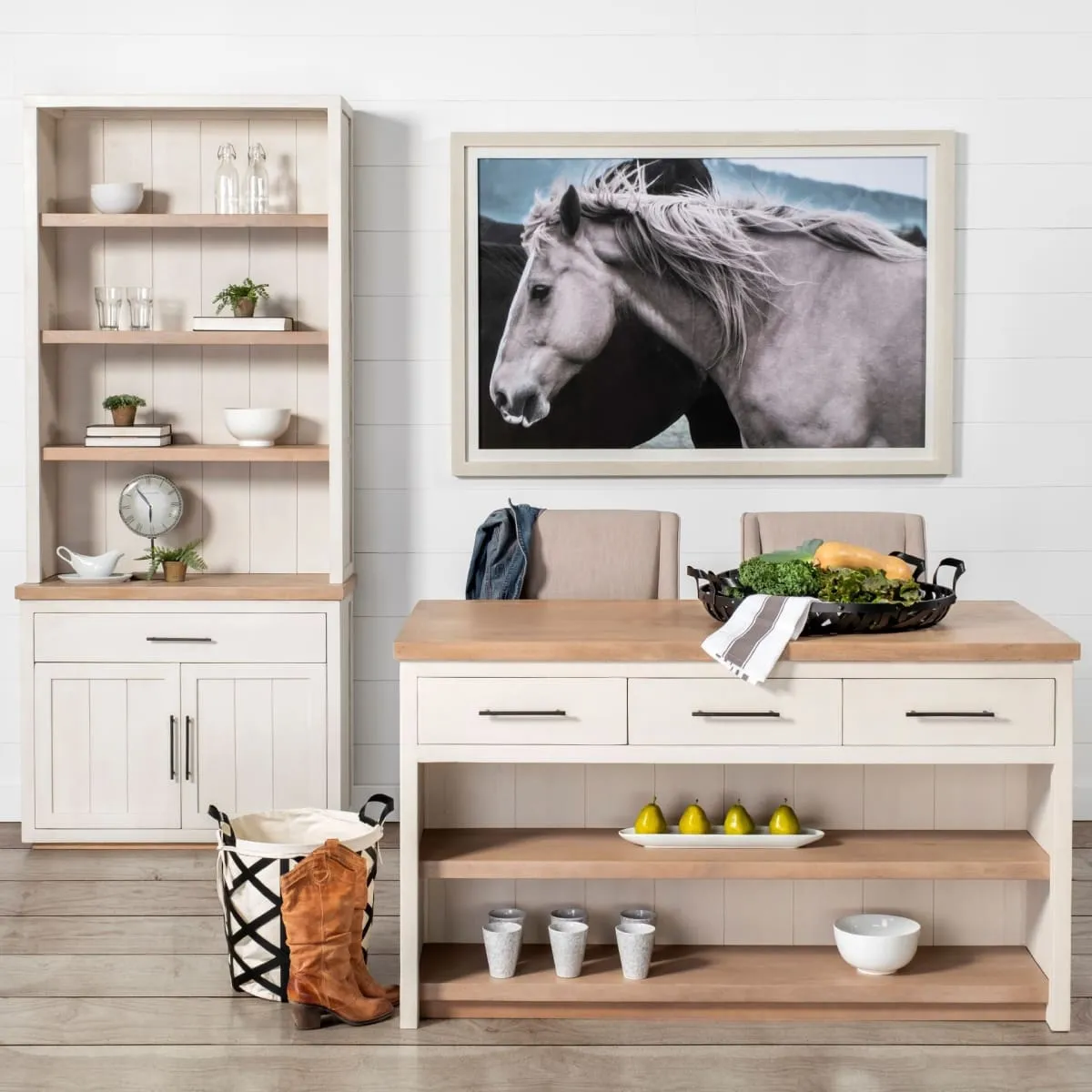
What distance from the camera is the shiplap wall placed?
4113 millimetres

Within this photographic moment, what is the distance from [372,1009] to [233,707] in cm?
141

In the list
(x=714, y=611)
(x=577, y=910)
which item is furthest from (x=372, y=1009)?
(x=714, y=611)

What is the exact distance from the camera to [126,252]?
4.16 meters

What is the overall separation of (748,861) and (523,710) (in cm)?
52

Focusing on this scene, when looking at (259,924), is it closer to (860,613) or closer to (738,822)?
(738,822)

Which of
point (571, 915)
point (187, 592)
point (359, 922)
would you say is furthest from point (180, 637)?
point (571, 915)

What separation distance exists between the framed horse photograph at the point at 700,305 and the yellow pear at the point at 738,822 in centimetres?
169

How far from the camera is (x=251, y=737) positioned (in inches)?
154

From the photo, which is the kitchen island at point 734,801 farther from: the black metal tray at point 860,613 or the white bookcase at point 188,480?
the white bookcase at point 188,480

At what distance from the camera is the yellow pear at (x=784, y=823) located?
267cm

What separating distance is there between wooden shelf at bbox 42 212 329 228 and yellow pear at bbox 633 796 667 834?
2.11 m

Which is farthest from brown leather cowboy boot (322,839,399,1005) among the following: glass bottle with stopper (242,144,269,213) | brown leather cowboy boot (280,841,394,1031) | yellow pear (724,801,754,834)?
glass bottle with stopper (242,144,269,213)

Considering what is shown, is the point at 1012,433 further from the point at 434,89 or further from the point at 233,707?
the point at 233,707

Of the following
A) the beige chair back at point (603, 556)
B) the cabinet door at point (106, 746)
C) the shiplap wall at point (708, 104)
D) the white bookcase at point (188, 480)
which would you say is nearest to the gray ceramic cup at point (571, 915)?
the beige chair back at point (603, 556)
